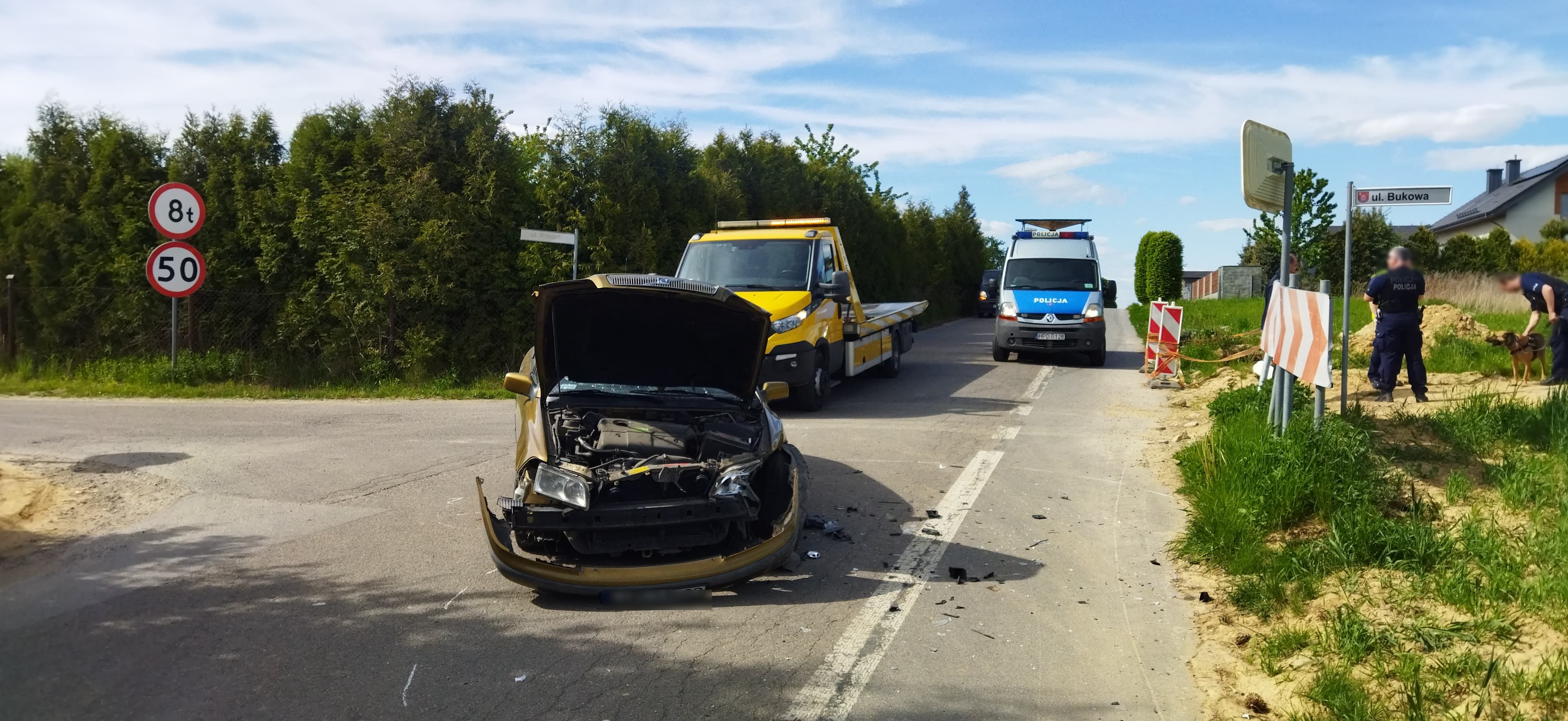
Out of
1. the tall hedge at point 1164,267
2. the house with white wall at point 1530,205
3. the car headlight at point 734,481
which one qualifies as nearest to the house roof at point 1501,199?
the house with white wall at point 1530,205

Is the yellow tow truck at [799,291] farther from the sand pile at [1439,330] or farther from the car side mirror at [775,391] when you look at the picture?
the sand pile at [1439,330]

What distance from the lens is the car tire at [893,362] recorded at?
1695cm

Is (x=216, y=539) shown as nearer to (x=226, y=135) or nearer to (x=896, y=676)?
(x=896, y=676)

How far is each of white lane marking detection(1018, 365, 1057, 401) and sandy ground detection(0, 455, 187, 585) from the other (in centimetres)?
1050

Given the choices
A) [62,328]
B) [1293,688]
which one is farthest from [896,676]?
[62,328]

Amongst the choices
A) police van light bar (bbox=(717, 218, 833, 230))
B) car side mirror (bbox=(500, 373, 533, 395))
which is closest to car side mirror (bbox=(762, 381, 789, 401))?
car side mirror (bbox=(500, 373, 533, 395))

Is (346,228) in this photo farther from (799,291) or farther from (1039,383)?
(1039,383)

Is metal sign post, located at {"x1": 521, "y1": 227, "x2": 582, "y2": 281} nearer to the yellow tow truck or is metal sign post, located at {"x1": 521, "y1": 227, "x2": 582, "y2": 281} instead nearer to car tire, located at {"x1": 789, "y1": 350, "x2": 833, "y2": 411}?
the yellow tow truck

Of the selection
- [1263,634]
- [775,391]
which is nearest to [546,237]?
[775,391]

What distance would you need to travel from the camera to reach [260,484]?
8516 mm

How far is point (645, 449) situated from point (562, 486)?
0.71 m

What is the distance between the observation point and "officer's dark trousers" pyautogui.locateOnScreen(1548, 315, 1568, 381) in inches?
425

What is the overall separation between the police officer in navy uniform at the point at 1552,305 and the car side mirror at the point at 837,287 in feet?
24.6

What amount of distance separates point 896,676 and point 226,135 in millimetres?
17178
